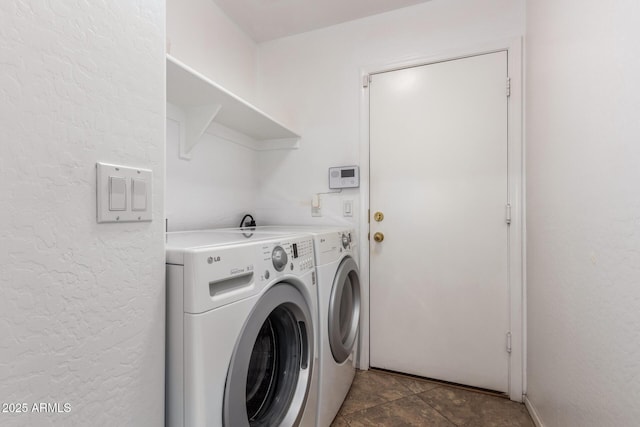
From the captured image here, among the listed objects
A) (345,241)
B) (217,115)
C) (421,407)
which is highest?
(217,115)

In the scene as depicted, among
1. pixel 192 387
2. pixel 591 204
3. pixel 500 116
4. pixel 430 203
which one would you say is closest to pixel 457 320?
pixel 430 203

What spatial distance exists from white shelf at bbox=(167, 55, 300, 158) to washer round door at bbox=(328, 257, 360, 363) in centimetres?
102

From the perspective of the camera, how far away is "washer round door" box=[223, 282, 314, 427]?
3.33ft

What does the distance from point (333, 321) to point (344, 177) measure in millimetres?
1026

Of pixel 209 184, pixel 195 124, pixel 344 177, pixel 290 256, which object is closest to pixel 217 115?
pixel 195 124

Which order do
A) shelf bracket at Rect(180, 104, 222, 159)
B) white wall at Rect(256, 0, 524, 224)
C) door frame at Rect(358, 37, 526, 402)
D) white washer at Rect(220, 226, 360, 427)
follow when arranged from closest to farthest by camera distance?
white washer at Rect(220, 226, 360, 427) < shelf bracket at Rect(180, 104, 222, 159) < door frame at Rect(358, 37, 526, 402) < white wall at Rect(256, 0, 524, 224)

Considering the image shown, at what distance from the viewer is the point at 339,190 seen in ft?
6.96

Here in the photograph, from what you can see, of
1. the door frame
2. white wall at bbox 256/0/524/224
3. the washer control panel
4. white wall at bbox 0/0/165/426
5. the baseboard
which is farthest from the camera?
white wall at bbox 256/0/524/224

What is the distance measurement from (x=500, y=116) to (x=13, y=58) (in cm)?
204

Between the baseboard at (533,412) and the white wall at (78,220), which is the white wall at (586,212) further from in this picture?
the white wall at (78,220)

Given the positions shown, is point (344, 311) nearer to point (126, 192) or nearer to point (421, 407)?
point (421, 407)

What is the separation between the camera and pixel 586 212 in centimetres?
102

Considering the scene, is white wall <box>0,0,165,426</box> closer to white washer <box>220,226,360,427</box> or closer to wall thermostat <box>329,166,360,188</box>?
white washer <box>220,226,360,427</box>

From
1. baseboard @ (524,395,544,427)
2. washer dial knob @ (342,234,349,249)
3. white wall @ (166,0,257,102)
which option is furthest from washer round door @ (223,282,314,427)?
white wall @ (166,0,257,102)
